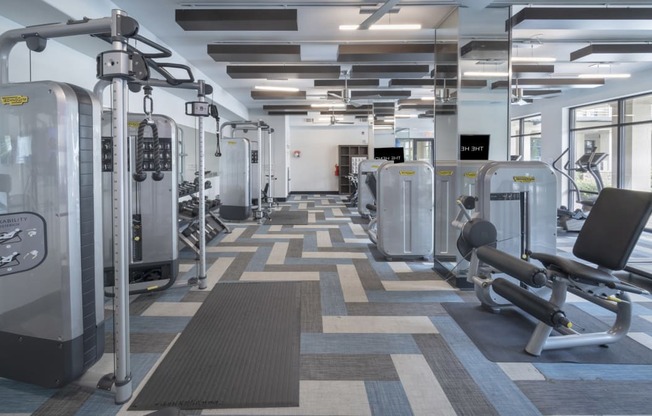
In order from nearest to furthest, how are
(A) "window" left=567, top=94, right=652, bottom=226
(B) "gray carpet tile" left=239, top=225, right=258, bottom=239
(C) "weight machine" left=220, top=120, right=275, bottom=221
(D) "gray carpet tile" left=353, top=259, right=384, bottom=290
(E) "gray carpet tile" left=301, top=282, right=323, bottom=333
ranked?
(E) "gray carpet tile" left=301, top=282, right=323, bottom=333, (D) "gray carpet tile" left=353, top=259, right=384, bottom=290, (B) "gray carpet tile" left=239, top=225, right=258, bottom=239, (A) "window" left=567, top=94, right=652, bottom=226, (C) "weight machine" left=220, top=120, right=275, bottom=221

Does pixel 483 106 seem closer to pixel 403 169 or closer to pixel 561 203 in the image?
pixel 403 169

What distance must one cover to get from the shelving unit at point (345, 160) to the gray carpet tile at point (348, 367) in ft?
46.0

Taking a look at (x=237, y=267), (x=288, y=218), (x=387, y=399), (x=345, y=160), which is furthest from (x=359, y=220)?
(x=345, y=160)

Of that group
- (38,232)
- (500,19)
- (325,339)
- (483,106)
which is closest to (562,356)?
(325,339)

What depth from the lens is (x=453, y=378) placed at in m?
2.54

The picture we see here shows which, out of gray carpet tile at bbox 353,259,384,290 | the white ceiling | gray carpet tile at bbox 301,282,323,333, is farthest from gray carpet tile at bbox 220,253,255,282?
the white ceiling

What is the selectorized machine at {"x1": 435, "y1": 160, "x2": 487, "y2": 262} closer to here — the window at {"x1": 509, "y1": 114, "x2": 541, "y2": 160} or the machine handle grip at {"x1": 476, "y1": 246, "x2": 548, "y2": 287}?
the machine handle grip at {"x1": 476, "y1": 246, "x2": 548, "y2": 287}

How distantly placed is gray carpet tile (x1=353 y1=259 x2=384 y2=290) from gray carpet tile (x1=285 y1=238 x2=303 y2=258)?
86 centimetres

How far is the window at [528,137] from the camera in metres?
12.3

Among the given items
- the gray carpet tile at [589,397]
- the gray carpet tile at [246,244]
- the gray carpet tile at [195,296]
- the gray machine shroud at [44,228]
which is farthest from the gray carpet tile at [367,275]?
the gray machine shroud at [44,228]

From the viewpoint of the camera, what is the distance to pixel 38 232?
2299 mm

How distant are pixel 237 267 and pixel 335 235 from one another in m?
2.58

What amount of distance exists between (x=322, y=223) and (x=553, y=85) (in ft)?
18.0

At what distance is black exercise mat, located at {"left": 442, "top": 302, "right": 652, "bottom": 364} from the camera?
2.80m
